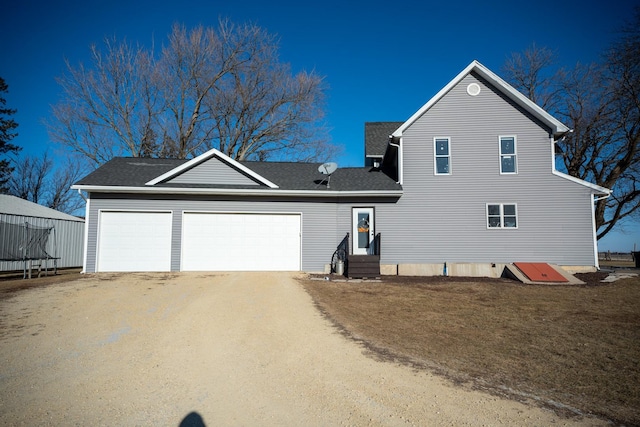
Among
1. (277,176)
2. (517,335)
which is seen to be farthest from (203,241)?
(517,335)

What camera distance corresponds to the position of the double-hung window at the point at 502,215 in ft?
47.8

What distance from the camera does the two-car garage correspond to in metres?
13.9

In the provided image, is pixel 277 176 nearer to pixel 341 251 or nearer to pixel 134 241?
pixel 341 251

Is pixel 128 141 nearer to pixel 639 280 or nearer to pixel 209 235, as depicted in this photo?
pixel 209 235

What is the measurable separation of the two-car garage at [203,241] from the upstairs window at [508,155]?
327 inches

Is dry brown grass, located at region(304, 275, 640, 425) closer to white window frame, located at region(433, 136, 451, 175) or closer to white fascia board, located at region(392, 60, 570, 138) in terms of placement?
white window frame, located at region(433, 136, 451, 175)

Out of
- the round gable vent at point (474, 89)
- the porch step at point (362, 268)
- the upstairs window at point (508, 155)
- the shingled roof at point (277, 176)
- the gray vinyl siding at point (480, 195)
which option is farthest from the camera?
the round gable vent at point (474, 89)

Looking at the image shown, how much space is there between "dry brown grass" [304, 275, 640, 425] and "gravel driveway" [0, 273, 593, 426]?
53 centimetres

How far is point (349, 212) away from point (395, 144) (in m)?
3.33

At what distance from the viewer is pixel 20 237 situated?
1580 centimetres

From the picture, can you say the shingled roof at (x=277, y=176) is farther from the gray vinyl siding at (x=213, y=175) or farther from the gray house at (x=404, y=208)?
the gray vinyl siding at (x=213, y=175)

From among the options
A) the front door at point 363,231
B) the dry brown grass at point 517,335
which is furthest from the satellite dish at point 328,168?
the dry brown grass at point 517,335

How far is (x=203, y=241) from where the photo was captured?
1420 centimetres

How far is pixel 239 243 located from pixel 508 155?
36.0 ft
